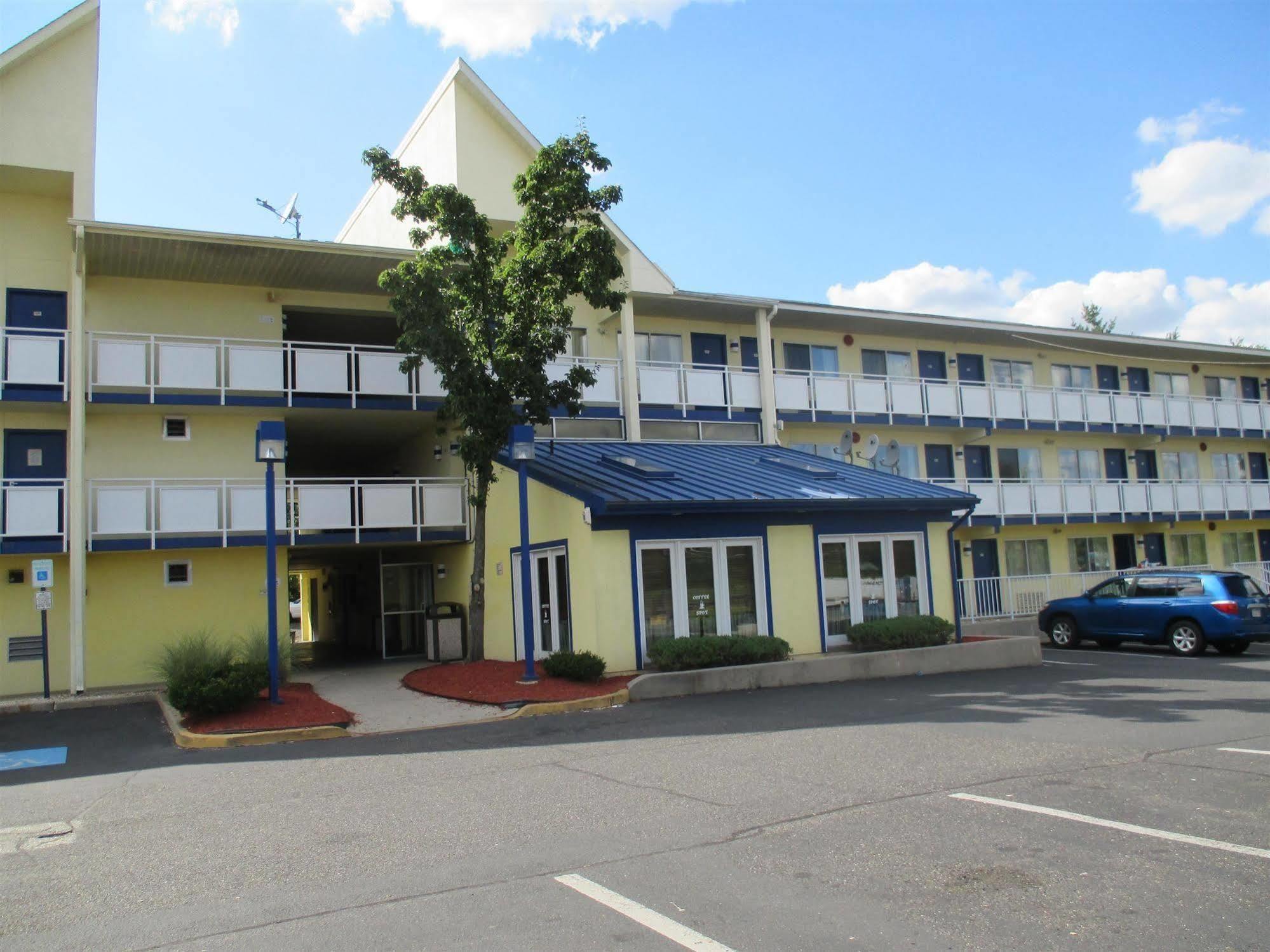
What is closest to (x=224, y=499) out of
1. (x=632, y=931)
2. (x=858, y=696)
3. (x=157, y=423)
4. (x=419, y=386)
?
(x=157, y=423)

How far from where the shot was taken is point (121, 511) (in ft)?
57.9

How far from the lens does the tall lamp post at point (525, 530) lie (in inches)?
558

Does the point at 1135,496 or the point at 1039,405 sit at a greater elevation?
the point at 1039,405

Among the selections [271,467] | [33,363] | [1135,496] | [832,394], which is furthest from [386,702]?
[1135,496]

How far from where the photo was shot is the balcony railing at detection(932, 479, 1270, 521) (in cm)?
2762

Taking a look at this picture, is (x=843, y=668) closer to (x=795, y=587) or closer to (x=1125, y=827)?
(x=795, y=587)

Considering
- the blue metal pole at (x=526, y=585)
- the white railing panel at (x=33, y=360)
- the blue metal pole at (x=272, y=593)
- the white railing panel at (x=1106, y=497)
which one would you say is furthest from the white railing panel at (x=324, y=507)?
the white railing panel at (x=1106, y=497)

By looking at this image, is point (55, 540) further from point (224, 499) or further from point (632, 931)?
point (632, 931)

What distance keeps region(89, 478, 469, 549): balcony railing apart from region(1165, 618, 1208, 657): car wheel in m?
14.3

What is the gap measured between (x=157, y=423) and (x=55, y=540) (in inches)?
126

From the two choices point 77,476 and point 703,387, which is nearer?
point 77,476

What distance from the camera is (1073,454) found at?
3127cm

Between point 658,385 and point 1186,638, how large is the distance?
39.2 feet

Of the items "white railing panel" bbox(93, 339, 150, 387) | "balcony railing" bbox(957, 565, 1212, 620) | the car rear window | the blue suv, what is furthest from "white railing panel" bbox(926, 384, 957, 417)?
"white railing panel" bbox(93, 339, 150, 387)
